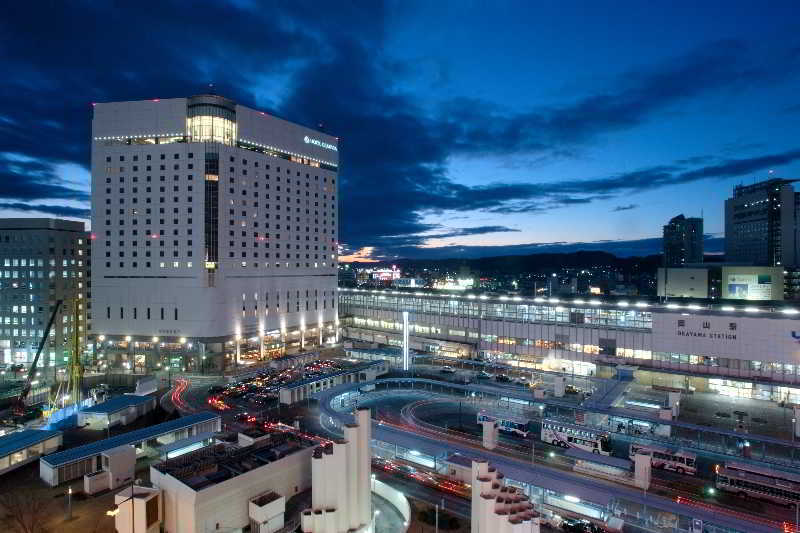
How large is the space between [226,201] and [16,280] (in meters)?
36.0

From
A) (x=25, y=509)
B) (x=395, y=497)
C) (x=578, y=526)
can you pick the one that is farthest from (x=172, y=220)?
(x=578, y=526)

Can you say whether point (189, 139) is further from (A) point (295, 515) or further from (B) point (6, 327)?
(A) point (295, 515)

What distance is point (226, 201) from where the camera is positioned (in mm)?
69062

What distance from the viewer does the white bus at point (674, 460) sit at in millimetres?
29547

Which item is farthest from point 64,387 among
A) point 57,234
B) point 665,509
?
point 665,509

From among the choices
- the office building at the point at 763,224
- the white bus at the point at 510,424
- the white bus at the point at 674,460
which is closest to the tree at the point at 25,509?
the white bus at the point at 510,424

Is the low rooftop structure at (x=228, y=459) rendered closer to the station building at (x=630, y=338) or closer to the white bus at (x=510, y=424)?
the white bus at (x=510, y=424)

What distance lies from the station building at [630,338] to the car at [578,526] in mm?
33162

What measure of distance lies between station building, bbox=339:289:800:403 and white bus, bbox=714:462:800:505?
23328mm

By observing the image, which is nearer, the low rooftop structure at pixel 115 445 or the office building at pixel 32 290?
the low rooftop structure at pixel 115 445

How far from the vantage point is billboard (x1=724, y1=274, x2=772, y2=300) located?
327 feet

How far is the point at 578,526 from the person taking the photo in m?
23.1

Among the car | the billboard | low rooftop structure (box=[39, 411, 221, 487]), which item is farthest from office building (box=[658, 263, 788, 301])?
low rooftop structure (box=[39, 411, 221, 487])

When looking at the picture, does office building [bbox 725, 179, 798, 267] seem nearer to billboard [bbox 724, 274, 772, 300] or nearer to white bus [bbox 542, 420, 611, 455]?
billboard [bbox 724, 274, 772, 300]
